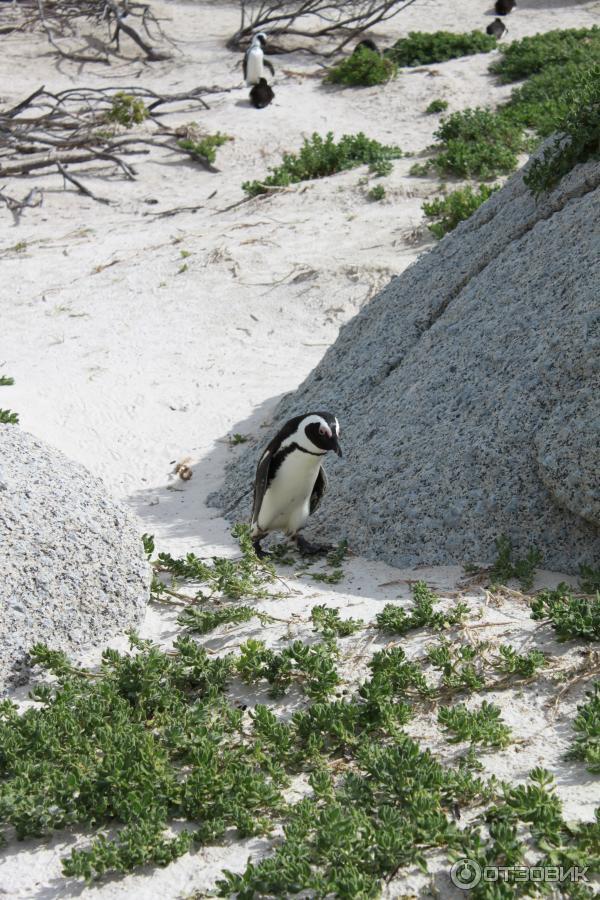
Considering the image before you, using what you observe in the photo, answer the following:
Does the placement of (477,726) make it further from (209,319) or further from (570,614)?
(209,319)

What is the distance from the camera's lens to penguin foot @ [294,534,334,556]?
217 inches

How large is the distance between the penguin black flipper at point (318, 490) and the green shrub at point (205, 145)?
1041cm

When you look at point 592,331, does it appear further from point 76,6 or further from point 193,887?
point 76,6

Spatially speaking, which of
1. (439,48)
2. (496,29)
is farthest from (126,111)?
(496,29)

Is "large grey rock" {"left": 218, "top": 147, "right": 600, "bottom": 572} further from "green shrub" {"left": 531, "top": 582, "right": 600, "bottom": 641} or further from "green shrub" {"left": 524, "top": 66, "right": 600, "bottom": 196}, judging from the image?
"green shrub" {"left": 531, "top": 582, "right": 600, "bottom": 641}

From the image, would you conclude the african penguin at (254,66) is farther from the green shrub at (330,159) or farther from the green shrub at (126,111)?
the green shrub at (330,159)

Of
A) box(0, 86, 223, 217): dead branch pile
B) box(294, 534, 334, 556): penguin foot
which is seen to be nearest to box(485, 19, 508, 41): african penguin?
box(0, 86, 223, 217): dead branch pile

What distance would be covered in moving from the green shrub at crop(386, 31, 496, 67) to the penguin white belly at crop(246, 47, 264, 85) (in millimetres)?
2495

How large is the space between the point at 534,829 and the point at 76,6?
21656mm

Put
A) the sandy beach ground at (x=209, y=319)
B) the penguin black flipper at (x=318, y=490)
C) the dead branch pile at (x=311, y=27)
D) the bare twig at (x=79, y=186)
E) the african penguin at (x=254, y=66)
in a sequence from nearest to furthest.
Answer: the sandy beach ground at (x=209, y=319) → the penguin black flipper at (x=318, y=490) → the bare twig at (x=79, y=186) → the african penguin at (x=254, y=66) → the dead branch pile at (x=311, y=27)

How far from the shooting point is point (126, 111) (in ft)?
52.3

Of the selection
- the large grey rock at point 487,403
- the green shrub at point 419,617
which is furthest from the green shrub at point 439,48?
the green shrub at point 419,617

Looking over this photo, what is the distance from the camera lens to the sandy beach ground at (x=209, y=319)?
12.1 feet
